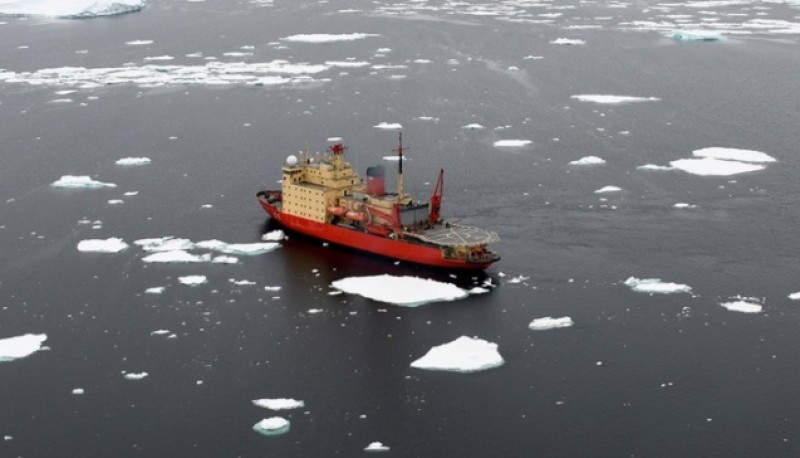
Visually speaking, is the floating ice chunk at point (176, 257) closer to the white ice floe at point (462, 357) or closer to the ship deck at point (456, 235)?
the ship deck at point (456, 235)

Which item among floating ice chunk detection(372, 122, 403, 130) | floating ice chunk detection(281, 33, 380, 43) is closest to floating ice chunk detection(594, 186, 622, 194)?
floating ice chunk detection(372, 122, 403, 130)

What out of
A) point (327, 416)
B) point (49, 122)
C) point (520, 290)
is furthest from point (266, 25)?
point (327, 416)

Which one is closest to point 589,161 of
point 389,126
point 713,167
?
point 713,167

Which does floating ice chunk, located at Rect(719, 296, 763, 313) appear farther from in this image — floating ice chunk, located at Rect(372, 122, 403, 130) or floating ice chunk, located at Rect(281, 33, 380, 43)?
floating ice chunk, located at Rect(281, 33, 380, 43)

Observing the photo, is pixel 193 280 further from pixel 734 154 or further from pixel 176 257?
pixel 734 154

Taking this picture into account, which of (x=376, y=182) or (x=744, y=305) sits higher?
(x=376, y=182)

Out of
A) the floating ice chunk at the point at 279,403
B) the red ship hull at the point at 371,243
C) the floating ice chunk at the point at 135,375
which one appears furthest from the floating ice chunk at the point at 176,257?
the floating ice chunk at the point at 279,403
